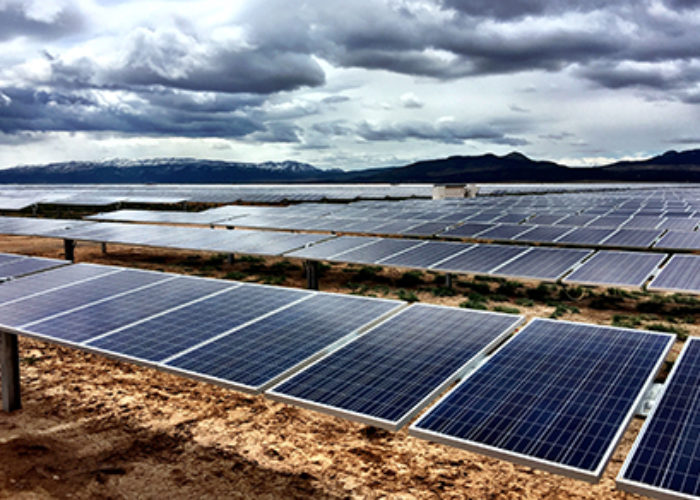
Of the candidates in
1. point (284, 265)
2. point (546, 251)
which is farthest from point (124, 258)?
point (546, 251)

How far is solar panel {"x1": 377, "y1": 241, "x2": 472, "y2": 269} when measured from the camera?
57.8 feet

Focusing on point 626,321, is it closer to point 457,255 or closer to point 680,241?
point 680,241

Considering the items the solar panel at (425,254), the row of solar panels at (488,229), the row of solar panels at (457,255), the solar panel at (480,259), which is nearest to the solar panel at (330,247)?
the row of solar panels at (457,255)

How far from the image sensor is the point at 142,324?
9.23 meters

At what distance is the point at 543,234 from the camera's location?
73.8 feet

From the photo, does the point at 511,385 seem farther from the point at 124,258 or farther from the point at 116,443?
the point at 124,258

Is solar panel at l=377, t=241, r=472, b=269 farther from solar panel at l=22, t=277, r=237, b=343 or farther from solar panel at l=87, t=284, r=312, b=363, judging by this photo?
solar panel at l=22, t=277, r=237, b=343

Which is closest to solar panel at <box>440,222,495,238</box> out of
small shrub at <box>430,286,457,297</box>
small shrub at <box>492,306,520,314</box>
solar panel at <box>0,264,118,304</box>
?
small shrub at <box>430,286,457,297</box>

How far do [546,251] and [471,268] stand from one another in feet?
12.0

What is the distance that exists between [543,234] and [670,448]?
59.5 ft

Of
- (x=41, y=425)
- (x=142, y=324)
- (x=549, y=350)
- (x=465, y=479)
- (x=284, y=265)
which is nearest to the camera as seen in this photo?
(x=549, y=350)

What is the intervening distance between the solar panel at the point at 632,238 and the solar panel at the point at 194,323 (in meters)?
14.0

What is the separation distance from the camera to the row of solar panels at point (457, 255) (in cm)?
1540

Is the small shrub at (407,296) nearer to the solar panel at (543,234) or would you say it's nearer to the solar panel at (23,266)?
the solar panel at (543,234)
